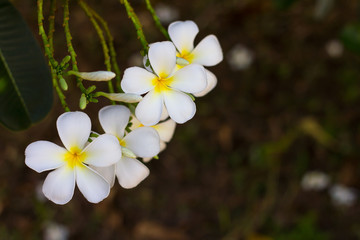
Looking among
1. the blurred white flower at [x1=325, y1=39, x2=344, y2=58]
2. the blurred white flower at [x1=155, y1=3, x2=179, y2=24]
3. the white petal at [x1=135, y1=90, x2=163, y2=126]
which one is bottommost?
the blurred white flower at [x1=155, y1=3, x2=179, y2=24]

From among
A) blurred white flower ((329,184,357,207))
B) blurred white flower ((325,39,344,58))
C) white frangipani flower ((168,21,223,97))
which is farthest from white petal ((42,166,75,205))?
blurred white flower ((325,39,344,58))

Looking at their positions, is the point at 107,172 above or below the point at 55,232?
above

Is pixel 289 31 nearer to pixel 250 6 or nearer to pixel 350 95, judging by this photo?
pixel 250 6

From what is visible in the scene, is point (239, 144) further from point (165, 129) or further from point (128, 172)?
point (128, 172)

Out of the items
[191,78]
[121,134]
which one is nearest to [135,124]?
[121,134]

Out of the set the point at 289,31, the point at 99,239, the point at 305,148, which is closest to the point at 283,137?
the point at 305,148

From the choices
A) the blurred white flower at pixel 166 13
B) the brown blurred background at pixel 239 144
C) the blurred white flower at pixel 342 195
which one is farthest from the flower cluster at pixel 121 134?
the blurred white flower at pixel 342 195

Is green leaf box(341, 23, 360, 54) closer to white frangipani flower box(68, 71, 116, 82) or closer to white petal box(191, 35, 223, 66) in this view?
white petal box(191, 35, 223, 66)
